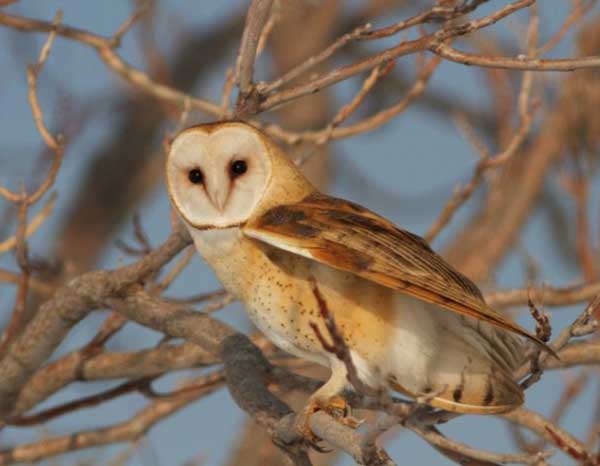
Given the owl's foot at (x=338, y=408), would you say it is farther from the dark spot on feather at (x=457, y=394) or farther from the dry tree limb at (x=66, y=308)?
the dry tree limb at (x=66, y=308)

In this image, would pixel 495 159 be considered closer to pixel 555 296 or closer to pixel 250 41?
pixel 555 296

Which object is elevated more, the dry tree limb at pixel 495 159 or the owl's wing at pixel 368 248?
the dry tree limb at pixel 495 159

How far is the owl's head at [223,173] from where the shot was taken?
8.55ft

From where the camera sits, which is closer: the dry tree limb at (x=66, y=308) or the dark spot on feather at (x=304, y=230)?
the dark spot on feather at (x=304, y=230)

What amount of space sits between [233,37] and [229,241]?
4.93 m

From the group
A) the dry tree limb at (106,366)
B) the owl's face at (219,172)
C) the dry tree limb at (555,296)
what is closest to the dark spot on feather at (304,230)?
the owl's face at (219,172)

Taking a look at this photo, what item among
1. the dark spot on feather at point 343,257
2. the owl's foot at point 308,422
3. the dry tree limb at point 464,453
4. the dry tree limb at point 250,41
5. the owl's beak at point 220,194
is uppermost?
the dry tree limb at point 250,41

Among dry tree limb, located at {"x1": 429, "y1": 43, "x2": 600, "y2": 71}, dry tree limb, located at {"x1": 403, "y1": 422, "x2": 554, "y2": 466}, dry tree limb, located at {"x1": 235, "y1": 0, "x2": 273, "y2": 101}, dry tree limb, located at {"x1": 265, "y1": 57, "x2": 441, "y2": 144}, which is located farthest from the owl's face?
dry tree limb, located at {"x1": 265, "y1": 57, "x2": 441, "y2": 144}

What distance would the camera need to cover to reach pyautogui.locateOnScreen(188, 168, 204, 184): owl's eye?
2645 millimetres

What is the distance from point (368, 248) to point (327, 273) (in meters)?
0.14

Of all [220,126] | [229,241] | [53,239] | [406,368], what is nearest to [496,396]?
[406,368]

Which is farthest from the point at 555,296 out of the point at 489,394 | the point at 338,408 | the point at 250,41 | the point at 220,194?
the point at 250,41

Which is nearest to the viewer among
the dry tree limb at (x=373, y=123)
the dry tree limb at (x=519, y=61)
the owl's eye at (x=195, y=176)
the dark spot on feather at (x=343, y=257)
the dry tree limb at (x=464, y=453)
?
the dry tree limb at (x=464, y=453)

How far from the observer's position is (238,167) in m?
2.67
